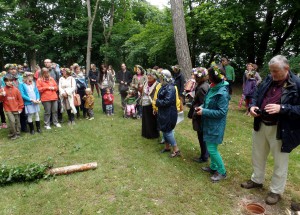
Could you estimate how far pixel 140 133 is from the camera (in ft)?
23.9

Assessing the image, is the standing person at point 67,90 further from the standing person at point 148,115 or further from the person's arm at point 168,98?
the person's arm at point 168,98

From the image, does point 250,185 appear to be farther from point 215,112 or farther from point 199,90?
point 199,90

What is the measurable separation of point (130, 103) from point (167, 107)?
400 centimetres

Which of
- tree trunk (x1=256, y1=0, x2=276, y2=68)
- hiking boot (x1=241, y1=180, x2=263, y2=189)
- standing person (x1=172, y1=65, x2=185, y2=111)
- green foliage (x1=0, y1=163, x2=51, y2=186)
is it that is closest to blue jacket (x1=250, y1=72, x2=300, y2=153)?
hiking boot (x1=241, y1=180, x2=263, y2=189)

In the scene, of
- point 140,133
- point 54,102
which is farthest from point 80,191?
point 54,102

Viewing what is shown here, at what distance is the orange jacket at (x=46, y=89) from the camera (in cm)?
735

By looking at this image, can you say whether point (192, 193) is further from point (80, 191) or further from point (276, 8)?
point (276, 8)

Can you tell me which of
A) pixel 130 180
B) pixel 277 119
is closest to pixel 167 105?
pixel 130 180

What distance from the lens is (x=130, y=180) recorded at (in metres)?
4.48

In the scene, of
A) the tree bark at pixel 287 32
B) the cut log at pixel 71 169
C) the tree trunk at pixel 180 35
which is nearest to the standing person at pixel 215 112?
the cut log at pixel 71 169

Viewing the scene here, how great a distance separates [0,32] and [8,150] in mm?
20774

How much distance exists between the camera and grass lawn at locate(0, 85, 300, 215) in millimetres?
3723

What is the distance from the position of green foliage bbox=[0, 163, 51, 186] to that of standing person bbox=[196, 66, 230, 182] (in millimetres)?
3367

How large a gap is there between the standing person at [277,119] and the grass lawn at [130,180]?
1.87 feet
